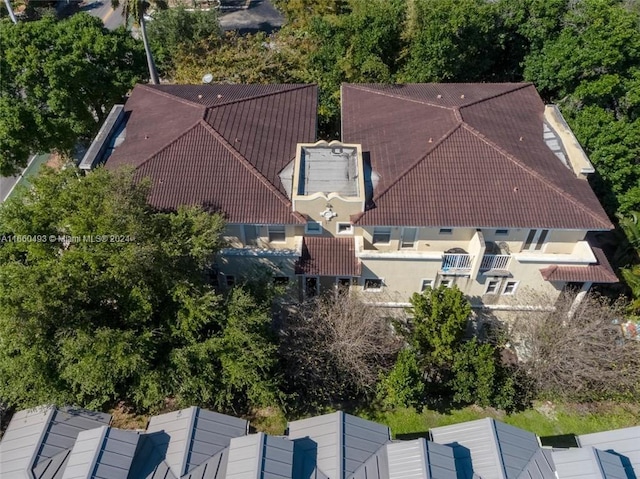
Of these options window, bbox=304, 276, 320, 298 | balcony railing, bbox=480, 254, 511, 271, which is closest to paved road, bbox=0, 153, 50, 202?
window, bbox=304, 276, 320, 298

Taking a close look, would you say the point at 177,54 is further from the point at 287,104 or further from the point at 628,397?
the point at 628,397

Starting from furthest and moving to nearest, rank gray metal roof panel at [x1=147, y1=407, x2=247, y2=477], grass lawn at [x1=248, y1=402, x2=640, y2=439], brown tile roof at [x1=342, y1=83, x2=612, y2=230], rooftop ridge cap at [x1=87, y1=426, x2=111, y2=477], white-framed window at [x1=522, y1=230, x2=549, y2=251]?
grass lawn at [x1=248, y1=402, x2=640, y2=439] → white-framed window at [x1=522, y1=230, x2=549, y2=251] → brown tile roof at [x1=342, y1=83, x2=612, y2=230] → gray metal roof panel at [x1=147, y1=407, x2=247, y2=477] → rooftop ridge cap at [x1=87, y1=426, x2=111, y2=477]

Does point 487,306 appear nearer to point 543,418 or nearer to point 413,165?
point 543,418

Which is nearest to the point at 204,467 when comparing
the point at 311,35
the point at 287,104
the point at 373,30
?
the point at 287,104

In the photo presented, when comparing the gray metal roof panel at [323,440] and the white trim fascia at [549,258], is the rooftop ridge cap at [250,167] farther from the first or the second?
the white trim fascia at [549,258]

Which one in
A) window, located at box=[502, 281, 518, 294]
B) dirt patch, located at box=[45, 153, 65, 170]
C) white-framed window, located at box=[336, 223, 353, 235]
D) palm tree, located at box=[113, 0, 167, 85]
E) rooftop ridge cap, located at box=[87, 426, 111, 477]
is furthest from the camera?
dirt patch, located at box=[45, 153, 65, 170]

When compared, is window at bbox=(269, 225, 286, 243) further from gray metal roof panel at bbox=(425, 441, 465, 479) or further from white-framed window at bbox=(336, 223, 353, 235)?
gray metal roof panel at bbox=(425, 441, 465, 479)

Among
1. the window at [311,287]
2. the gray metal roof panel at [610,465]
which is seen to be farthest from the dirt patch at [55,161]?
the gray metal roof panel at [610,465]
